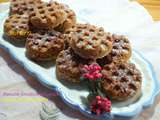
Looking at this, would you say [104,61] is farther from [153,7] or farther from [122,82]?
[153,7]

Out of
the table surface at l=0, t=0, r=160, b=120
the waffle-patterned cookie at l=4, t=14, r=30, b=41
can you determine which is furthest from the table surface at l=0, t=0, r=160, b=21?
the waffle-patterned cookie at l=4, t=14, r=30, b=41

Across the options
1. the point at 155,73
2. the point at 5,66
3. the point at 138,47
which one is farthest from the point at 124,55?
the point at 5,66

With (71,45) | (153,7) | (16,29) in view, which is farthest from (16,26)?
(153,7)

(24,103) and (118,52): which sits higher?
(118,52)

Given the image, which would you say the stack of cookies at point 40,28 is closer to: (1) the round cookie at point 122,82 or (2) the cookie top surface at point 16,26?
(2) the cookie top surface at point 16,26

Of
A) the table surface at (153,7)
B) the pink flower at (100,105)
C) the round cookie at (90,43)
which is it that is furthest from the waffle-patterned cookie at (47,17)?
the table surface at (153,7)

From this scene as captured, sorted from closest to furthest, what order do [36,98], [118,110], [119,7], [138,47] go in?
1. [118,110]
2. [36,98]
3. [138,47]
4. [119,7]

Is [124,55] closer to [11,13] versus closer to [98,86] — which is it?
[98,86]
